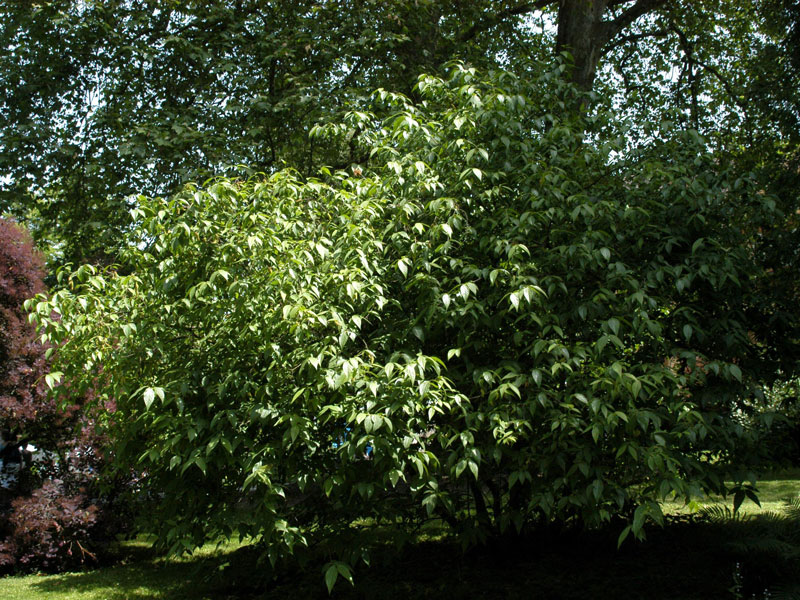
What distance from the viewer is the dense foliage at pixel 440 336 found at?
4.20m

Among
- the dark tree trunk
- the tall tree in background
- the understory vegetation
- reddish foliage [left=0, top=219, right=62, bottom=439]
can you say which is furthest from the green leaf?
the dark tree trunk

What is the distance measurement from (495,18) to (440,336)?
673cm

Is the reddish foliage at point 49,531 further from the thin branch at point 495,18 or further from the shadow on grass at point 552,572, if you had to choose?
the thin branch at point 495,18

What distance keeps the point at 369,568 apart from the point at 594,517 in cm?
284

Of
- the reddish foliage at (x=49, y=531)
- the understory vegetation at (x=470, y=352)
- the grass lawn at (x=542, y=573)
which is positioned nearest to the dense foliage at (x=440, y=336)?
the understory vegetation at (x=470, y=352)

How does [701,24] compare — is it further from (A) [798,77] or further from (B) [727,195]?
(B) [727,195]

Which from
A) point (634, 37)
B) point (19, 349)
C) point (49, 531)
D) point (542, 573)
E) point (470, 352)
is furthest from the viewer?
point (634, 37)

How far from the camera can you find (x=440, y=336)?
5012mm

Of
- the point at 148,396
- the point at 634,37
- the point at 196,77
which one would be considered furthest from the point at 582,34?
the point at 148,396

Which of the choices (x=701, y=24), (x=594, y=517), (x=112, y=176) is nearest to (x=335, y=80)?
(x=112, y=176)

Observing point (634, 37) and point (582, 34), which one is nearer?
point (582, 34)

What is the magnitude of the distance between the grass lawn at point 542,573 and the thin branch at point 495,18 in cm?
730

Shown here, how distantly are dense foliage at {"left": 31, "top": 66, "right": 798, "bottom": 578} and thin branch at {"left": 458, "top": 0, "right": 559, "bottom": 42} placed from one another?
203 inches

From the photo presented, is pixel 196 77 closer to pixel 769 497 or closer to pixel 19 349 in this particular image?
pixel 19 349
